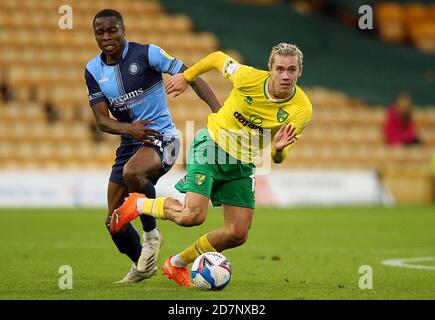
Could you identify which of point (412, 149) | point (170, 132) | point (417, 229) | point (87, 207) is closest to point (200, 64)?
point (170, 132)

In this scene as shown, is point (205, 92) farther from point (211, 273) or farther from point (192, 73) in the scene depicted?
point (211, 273)

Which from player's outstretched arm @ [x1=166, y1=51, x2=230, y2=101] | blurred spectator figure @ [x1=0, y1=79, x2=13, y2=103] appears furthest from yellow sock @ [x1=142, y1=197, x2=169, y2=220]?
blurred spectator figure @ [x1=0, y1=79, x2=13, y2=103]

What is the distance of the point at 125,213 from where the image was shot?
7930 millimetres

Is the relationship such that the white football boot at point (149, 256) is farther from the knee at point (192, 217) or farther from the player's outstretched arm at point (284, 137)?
the player's outstretched arm at point (284, 137)

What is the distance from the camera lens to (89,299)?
6.93 m

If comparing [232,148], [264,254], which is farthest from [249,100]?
[264,254]

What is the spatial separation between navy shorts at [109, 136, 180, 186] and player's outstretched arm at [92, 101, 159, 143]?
115 millimetres

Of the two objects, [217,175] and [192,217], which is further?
[217,175]

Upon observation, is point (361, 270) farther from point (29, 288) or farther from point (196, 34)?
point (196, 34)

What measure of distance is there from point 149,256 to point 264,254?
9.54ft

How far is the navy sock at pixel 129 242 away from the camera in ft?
27.6

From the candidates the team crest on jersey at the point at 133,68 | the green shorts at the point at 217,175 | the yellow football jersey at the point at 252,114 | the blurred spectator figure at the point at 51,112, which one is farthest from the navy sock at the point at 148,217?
the blurred spectator figure at the point at 51,112

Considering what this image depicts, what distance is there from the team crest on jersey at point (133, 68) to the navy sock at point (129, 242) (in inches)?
51.1

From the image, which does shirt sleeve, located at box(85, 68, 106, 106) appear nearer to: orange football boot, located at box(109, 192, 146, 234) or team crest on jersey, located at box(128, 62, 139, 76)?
team crest on jersey, located at box(128, 62, 139, 76)
